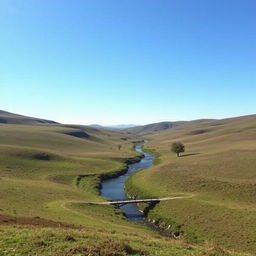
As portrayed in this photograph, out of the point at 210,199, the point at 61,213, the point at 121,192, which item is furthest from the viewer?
the point at 121,192

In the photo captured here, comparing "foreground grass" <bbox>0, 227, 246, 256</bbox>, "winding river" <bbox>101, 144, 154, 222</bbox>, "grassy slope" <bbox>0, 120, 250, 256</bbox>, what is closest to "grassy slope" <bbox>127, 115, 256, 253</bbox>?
"winding river" <bbox>101, 144, 154, 222</bbox>

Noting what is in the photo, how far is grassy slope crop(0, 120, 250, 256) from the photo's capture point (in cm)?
2253

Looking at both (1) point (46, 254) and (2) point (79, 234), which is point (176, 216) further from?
(1) point (46, 254)

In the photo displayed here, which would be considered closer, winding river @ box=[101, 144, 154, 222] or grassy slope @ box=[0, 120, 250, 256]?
grassy slope @ box=[0, 120, 250, 256]

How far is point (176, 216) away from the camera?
57.2 metres

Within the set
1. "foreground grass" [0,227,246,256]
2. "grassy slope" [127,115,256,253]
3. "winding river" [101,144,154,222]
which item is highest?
"foreground grass" [0,227,246,256]

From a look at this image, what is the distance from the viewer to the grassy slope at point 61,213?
22531 mm

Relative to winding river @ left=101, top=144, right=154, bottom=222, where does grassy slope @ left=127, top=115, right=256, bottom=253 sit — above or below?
above

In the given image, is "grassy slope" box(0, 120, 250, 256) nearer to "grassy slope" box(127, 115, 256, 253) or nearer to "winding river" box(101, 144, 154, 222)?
"winding river" box(101, 144, 154, 222)

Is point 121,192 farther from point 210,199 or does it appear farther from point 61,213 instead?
point 61,213

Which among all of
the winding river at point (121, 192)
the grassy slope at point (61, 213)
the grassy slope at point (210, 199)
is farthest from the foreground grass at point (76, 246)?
the winding river at point (121, 192)

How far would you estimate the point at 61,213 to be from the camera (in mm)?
49688

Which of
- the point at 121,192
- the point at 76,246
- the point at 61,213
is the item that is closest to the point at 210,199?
the point at 121,192

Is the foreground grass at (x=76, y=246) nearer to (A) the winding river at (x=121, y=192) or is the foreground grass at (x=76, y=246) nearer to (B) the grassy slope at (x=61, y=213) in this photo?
(B) the grassy slope at (x=61, y=213)
